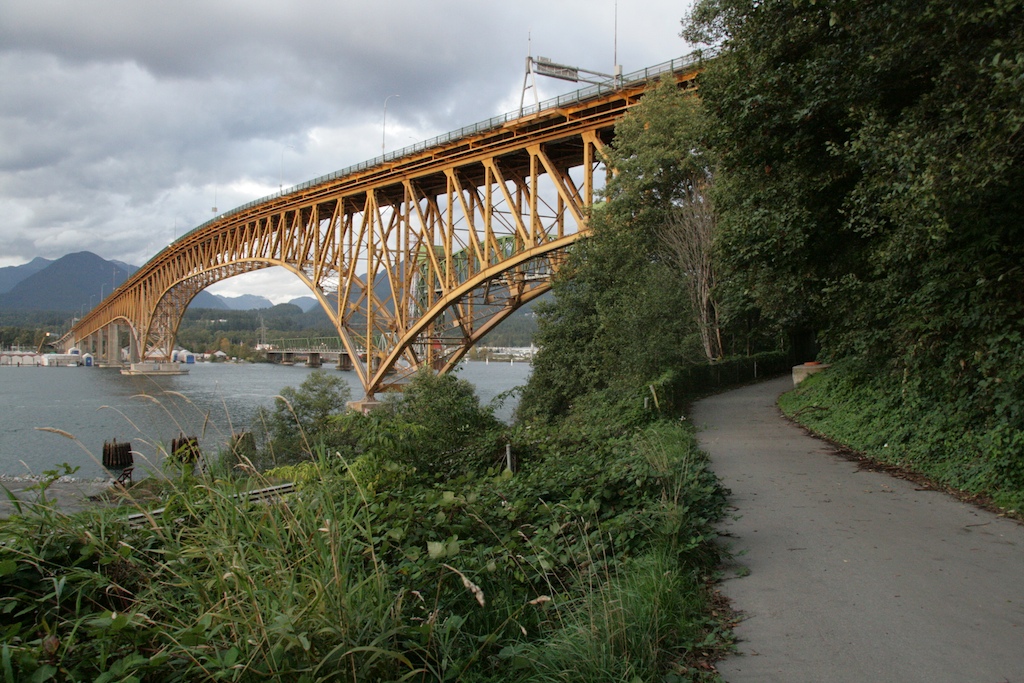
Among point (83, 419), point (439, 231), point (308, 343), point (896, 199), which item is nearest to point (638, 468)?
point (896, 199)

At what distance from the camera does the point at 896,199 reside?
786 centimetres

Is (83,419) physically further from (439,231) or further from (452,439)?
(452,439)

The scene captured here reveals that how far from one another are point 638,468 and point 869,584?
2.05 meters

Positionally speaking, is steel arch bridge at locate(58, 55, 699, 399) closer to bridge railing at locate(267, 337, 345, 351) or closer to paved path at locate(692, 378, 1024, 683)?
paved path at locate(692, 378, 1024, 683)

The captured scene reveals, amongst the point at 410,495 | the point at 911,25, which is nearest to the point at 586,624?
the point at 410,495

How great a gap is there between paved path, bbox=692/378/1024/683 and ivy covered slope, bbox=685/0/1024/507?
46.1 inches

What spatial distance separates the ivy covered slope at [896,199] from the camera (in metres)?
6.97

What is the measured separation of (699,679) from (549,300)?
21.6 m

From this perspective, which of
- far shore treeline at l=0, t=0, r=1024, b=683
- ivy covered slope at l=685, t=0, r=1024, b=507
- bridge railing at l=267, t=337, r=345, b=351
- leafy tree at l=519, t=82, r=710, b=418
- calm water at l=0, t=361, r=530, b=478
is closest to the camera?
far shore treeline at l=0, t=0, r=1024, b=683

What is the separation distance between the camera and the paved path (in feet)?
12.7

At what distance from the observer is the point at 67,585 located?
141 inches

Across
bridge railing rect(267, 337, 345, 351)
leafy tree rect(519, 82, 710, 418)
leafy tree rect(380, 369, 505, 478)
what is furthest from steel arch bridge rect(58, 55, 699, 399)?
Result: bridge railing rect(267, 337, 345, 351)

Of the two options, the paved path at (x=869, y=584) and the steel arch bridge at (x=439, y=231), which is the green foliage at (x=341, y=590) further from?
the steel arch bridge at (x=439, y=231)

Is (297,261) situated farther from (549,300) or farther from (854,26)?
(854,26)
